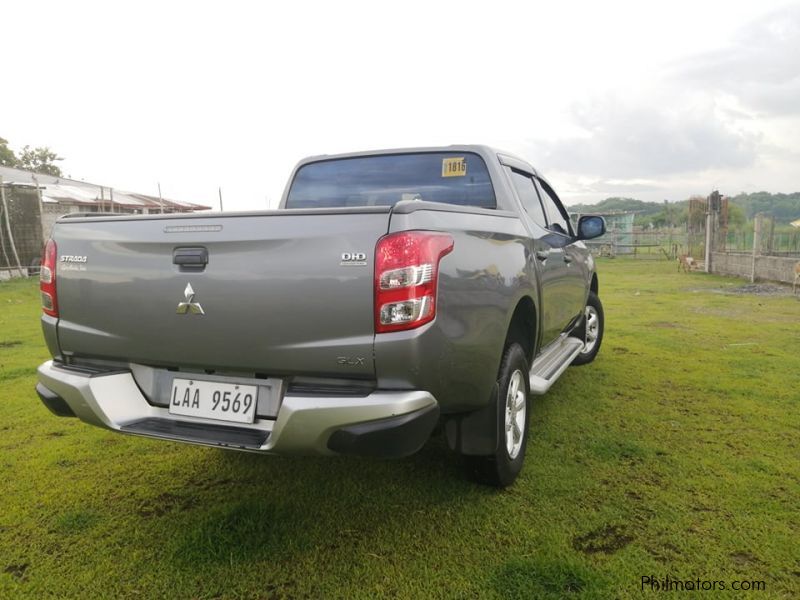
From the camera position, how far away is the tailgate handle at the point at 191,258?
7.14ft

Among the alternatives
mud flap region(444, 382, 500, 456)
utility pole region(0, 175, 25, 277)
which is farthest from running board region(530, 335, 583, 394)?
utility pole region(0, 175, 25, 277)

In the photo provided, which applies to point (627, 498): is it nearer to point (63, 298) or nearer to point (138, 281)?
point (138, 281)

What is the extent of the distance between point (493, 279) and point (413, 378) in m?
0.70

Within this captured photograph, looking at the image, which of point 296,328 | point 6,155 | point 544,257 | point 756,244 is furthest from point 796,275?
point 6,155

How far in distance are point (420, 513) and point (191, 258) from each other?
4.88 ft

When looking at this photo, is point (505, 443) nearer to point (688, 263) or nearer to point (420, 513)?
point (420, 513)

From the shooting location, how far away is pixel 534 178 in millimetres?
4219

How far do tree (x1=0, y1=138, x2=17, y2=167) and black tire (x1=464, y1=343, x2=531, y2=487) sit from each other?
4411cm

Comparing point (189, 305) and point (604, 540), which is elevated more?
point (189, 305)

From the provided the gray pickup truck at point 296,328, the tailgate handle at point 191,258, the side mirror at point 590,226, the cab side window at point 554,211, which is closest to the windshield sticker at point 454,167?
the gray pickup truck at point 296,328

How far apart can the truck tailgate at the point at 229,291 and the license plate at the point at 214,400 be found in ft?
0.28

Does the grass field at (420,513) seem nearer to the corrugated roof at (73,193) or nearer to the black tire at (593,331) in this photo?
the black tire at (593,331)

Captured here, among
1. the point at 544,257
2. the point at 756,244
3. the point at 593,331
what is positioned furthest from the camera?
the point at 756,244

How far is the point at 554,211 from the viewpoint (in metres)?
4.61
